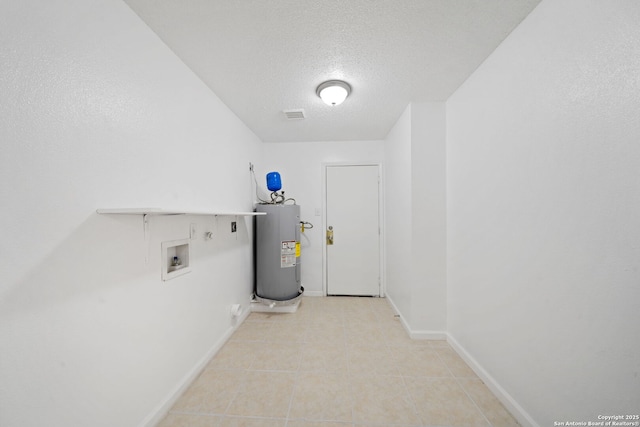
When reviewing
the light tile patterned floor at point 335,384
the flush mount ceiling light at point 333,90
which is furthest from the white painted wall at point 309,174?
the flush mount ceiling light at point 333,90

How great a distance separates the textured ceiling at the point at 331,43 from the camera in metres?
1.22

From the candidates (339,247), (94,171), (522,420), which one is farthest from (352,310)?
(94,171)

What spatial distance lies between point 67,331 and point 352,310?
2.62 meters

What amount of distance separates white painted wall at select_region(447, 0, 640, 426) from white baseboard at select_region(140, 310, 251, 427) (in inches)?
82.4

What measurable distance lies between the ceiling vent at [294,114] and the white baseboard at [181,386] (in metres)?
2.29

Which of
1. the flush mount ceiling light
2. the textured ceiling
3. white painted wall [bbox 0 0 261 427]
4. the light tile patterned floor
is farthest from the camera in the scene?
the flush mount ceiling light

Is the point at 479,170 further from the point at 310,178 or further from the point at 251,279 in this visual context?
the point at 251,279

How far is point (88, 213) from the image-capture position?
0.97 meters

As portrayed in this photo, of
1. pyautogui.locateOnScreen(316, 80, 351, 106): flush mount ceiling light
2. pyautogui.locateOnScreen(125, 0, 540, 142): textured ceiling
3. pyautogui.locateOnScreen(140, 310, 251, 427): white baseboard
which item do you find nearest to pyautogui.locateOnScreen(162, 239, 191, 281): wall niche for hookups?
pyautogui.locateOnScreen(140, 310, 251, 427): white baseboard

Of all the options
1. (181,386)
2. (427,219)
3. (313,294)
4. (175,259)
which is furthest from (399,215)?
(181,386)

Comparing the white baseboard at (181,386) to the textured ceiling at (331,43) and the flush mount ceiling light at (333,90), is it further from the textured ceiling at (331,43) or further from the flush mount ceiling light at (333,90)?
the flush mount ceiling light at (333,90)

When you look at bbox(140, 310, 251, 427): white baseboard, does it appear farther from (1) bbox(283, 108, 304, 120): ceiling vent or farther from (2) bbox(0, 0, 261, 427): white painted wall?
(1) bbox(283, 108, 304, 120): ceiling vent

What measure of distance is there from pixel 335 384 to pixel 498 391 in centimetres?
106

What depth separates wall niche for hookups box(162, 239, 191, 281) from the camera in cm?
143
